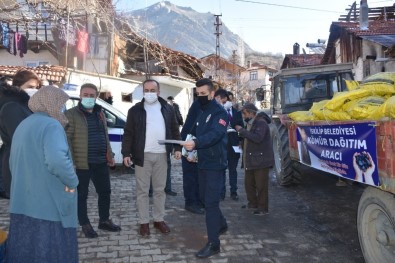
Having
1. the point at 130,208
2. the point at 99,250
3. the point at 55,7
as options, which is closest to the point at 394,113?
the point at 99,250

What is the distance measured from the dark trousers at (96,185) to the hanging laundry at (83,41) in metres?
11.4

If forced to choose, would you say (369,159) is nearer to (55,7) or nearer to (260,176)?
(260,176)

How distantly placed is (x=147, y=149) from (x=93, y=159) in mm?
663

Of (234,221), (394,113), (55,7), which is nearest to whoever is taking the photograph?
(394,113)

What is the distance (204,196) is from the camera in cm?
412

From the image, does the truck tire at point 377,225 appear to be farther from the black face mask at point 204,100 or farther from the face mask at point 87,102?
the face mask at point 87,102

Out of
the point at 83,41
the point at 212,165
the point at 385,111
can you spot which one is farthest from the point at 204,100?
the point at 83,41

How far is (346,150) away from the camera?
3.63 meters

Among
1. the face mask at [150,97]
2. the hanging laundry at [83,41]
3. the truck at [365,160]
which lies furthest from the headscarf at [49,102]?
the hanging laundry at [83,41]

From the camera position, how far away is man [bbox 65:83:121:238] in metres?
4.43

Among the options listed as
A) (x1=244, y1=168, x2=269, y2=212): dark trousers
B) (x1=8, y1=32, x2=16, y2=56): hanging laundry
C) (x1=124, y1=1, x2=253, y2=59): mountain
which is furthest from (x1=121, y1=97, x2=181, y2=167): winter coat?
(x1=124, y1=1, x2=253, y2=59): mountain

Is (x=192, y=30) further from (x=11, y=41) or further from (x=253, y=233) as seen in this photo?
(x=253, y=233)

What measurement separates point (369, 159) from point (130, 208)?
3.78m

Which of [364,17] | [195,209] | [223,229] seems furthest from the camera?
[364,17]
